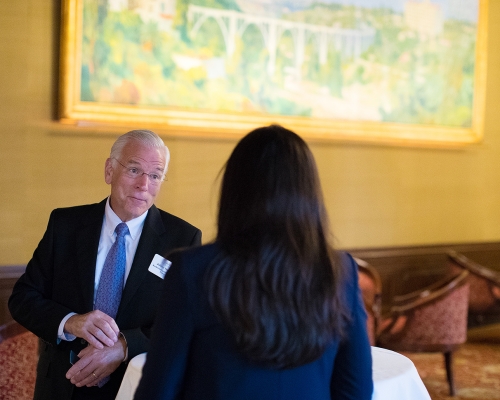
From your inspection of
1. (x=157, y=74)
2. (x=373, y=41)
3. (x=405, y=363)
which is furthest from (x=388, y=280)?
(x=405, y=363)

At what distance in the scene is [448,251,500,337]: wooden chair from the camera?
6.46m

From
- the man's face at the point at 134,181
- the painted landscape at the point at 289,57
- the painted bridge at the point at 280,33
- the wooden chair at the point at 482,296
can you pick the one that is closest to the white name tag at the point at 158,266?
the man's face at the point at 134,181

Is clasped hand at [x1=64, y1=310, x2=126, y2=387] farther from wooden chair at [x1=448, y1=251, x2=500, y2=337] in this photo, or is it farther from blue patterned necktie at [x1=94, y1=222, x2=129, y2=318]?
wooden chair at [x1=448, y1=251, x2=500, y2=337]

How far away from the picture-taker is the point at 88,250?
253 cm

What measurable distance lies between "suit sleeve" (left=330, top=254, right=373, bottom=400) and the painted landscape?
3.86 meters

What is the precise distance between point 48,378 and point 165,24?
11.9 feet

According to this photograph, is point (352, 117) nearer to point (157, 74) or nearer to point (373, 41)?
point (373, 41)

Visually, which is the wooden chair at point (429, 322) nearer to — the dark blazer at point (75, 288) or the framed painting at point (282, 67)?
the framed painting at point (282, 67)

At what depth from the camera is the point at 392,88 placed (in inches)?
269

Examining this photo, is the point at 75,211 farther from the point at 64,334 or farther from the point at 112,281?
the point at 64,334

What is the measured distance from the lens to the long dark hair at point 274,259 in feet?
4.91

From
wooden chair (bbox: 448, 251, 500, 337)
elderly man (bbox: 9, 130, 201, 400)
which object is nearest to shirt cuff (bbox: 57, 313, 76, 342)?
elderly man (bbox: 9, 130, 201, 400)

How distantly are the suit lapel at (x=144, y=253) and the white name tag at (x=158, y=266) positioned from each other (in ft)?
0.08

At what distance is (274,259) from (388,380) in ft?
4.07
